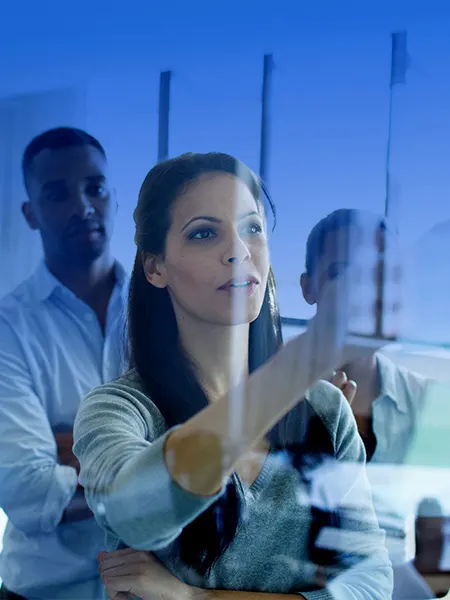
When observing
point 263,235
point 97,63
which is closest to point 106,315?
point 263,235

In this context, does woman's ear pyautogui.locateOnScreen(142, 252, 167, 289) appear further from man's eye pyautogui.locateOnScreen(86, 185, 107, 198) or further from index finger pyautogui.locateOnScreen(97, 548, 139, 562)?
index finger pyautogui.locateOnScreen(97, 548, 139, 562)

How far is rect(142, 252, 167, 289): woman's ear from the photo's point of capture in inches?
37.2

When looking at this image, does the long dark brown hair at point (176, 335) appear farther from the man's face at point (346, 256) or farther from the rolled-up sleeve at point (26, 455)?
the rolled-up sleeve at point (26, 455)

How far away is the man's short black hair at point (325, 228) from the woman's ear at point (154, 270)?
214 mm

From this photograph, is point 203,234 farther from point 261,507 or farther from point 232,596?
point 232,596

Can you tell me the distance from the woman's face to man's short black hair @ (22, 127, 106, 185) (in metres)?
0.19

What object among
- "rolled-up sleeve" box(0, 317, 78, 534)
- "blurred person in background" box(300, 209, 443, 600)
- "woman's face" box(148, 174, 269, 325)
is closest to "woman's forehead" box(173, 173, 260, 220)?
"woman's face" box(148, 174, 269, 325)

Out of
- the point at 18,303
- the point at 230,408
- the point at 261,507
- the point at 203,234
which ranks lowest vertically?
the point at 261,507

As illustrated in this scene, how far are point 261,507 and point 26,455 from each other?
0.38 m

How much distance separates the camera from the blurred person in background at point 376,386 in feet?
3.10

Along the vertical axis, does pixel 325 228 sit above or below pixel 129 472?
above

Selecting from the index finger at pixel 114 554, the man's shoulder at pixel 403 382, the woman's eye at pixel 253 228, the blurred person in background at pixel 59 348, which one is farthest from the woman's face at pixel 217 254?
the index finger at pixel 114 554

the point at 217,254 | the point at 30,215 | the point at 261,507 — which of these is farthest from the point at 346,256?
the point at 30,215

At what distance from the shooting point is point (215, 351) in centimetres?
94
